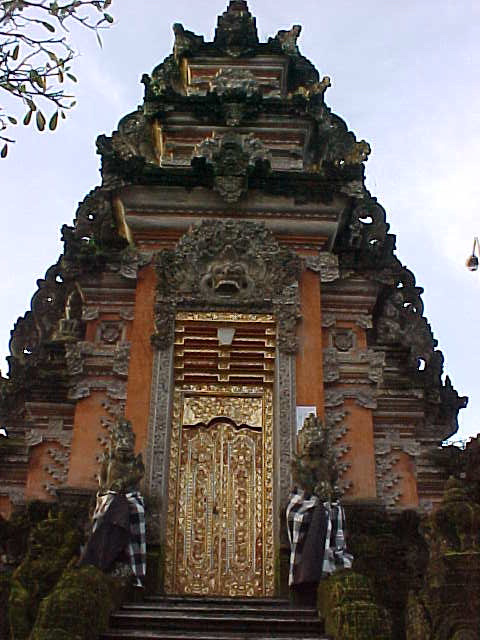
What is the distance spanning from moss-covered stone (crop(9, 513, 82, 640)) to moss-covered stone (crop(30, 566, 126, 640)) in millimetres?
493

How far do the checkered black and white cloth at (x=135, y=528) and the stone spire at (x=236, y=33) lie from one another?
10.9 m

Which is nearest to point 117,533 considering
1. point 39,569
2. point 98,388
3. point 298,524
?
point 39,569

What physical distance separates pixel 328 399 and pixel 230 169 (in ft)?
13.5

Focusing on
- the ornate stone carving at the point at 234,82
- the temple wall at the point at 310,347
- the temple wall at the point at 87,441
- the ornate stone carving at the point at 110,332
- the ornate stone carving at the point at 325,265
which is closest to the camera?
the temple wall at the point at 87,441

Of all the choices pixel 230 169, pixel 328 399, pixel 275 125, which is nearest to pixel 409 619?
pixel 328 399

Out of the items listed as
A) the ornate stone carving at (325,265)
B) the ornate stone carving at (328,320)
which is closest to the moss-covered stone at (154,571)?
the ornate stone carving at (328,320)

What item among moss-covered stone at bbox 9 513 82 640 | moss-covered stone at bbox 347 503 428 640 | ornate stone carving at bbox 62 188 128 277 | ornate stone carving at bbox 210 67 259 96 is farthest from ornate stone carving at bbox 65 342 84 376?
ornate stone carving at bbox 210 67 259 96

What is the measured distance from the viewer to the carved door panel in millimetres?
10352

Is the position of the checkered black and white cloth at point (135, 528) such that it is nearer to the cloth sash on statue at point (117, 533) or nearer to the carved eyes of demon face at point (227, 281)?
the cloth sash on statue at point (117, 533)

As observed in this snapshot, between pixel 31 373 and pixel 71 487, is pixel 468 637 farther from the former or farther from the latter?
pixel 31 373

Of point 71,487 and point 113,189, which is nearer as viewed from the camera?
point 71,487

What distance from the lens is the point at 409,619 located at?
6.95 m

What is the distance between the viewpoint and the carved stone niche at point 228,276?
39.0 feet

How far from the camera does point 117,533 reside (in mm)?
9039
